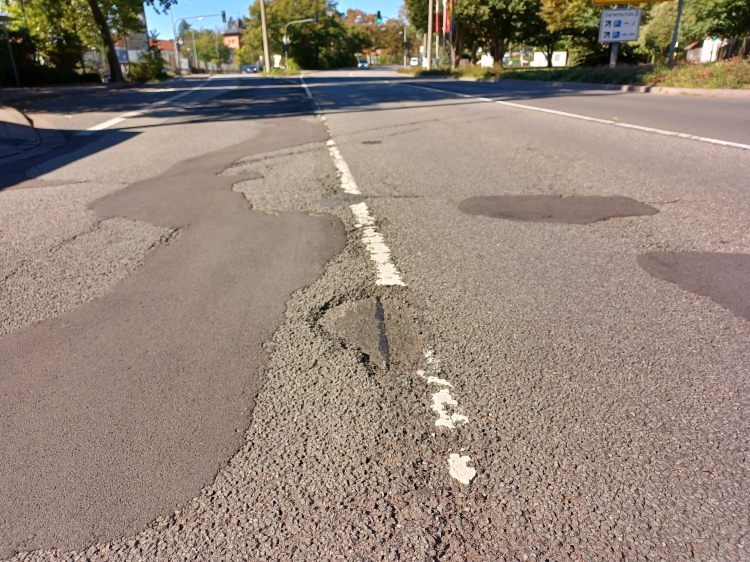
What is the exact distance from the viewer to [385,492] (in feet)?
7.23

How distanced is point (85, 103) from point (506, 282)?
2062 centimetres

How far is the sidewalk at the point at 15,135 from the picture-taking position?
35.1 feet

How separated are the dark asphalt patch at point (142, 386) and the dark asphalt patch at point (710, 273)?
95.5 inches

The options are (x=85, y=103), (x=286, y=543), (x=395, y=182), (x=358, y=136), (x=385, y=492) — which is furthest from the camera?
(x=85, y=103)

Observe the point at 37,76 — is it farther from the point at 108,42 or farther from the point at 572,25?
the point at 572,25

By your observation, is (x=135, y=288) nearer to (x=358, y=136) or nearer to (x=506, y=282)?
(x=506, y=282)

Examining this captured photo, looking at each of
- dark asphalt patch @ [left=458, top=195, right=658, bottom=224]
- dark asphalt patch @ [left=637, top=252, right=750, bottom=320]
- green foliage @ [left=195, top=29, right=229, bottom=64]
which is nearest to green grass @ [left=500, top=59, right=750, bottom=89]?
dark asphalt patch @ [left=458, top=195, right=658, bottom=224]

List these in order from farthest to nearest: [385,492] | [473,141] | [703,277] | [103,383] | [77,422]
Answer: [473,141], [703,277], [103,383], [77,422], [385,492]

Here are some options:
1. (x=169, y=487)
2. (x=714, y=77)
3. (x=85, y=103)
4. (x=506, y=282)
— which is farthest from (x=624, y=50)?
(x=169, y=487)

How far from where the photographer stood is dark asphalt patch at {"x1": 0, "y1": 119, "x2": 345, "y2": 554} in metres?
2.19

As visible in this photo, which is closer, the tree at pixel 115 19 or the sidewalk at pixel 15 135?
the sidewalk at pixel 15 135

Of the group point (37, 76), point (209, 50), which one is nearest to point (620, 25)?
point (37, 76)

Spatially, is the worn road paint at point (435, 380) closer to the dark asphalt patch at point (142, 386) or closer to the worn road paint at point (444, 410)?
the worn road paint at point (444, 410)

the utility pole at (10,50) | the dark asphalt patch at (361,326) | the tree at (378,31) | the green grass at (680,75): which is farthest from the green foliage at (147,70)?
the tree at (378,31)
